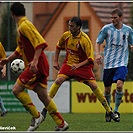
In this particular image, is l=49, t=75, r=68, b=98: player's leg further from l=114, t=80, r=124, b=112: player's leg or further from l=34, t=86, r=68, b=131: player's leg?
l=34, t=86, r=68, b=131: player's leg

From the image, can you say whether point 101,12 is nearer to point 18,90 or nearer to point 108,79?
point 108,79

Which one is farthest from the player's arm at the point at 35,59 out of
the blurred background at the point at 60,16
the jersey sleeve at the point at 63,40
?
the blurred background at the point at 60,16

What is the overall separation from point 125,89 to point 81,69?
6.55m

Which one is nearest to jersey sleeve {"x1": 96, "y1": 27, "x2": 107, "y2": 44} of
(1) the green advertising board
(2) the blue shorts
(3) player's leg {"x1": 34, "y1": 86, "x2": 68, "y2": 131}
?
(2) the blue shorts

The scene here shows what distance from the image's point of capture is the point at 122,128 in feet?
38.2

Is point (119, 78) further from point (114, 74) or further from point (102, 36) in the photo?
point (102, 36)

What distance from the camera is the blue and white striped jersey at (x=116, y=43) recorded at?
13781mm

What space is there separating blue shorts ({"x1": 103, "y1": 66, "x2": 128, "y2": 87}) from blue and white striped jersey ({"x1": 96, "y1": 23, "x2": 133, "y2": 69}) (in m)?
0.08

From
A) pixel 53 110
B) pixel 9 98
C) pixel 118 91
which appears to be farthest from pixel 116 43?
pixel 9 98

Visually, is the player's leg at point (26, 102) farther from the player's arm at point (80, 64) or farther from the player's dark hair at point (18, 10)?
the player's arm at point (80, 64)

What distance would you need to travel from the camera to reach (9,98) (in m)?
19.6

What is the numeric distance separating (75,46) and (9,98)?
6.90m

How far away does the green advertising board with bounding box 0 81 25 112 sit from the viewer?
1950cm

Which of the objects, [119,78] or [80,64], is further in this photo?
[119,78]
